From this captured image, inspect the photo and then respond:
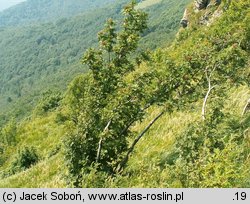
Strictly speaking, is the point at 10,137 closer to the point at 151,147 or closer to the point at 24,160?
the point at 24,160

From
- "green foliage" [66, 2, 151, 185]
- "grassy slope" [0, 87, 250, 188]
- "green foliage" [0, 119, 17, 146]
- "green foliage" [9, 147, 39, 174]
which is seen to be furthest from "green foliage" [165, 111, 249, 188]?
"green foliage" [0, 119, 17, 146]

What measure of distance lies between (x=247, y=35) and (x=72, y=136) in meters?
6.48

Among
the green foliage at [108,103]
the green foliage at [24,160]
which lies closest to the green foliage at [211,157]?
the green foliage at [108,103]

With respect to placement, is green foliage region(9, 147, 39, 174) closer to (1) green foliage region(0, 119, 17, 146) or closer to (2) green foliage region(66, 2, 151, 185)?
(2) green foliage region(66, 2, 151, 185)

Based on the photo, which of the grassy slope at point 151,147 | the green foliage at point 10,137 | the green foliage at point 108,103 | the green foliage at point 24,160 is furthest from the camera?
the green foliage at point 10,137

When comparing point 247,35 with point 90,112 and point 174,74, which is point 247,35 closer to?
point 174,74

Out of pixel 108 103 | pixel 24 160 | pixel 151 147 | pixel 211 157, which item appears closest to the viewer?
pixel 211 157

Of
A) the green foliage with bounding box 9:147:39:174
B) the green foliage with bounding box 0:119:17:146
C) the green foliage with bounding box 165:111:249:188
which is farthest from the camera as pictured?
the green foliage with bounding box 0:119:17:146

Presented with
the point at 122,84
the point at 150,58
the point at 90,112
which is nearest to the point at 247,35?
the point at 150,58

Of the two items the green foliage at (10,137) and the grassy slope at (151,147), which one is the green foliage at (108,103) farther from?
the green foliage at (10,137)

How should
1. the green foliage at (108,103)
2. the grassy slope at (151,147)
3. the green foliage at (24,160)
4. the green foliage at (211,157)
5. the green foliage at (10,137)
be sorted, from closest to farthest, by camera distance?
the green foliage at (211,157), the green foliage at (108,103), the grassy slope at (151,147), the green foliage at (24,160), the green foliage at (10,137)

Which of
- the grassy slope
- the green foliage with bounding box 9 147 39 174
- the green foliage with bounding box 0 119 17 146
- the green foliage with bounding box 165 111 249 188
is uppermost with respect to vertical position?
the green foliage with bounding box 165 111 249 188

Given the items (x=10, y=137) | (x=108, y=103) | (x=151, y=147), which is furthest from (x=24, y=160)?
(x=10, y=137)

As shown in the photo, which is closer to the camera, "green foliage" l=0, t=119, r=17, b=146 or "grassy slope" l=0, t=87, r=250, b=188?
"grassy slope" l=0, t=87, r=250, b=188
